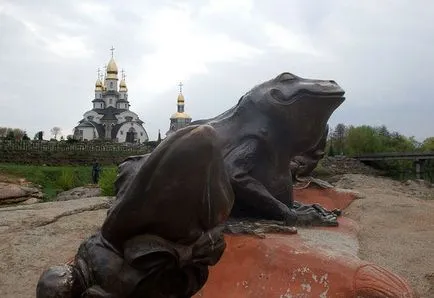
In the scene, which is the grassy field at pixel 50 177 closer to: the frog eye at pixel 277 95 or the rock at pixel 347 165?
the rock at pixel 347 165

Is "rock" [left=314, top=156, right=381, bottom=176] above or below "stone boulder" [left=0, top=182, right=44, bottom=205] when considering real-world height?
above

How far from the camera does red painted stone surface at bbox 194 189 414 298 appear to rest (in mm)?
2912

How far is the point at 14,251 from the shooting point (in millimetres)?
4848

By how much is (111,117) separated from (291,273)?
158ft

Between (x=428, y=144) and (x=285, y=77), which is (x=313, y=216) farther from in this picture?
(x=428, y=144)

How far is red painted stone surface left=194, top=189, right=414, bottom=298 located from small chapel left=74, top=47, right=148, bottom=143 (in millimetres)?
46349

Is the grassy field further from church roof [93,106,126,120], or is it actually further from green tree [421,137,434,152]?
green tree [421,137,434,152]

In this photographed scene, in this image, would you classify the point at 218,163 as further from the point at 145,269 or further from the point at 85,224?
the point at 85,224

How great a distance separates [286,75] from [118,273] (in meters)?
2.39

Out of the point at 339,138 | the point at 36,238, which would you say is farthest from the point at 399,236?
the point at 339,138

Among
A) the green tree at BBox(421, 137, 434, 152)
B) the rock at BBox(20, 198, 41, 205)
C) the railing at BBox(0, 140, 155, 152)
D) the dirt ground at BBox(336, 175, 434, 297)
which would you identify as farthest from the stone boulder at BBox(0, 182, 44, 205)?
the green tree at BBox(421, 137, 434, 152)

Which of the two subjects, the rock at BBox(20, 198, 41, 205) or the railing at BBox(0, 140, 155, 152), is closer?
the rock at BBox(20, 198, 41, 205)

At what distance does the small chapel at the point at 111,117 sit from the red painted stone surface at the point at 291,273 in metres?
46.3

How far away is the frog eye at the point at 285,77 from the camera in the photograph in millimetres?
3838
